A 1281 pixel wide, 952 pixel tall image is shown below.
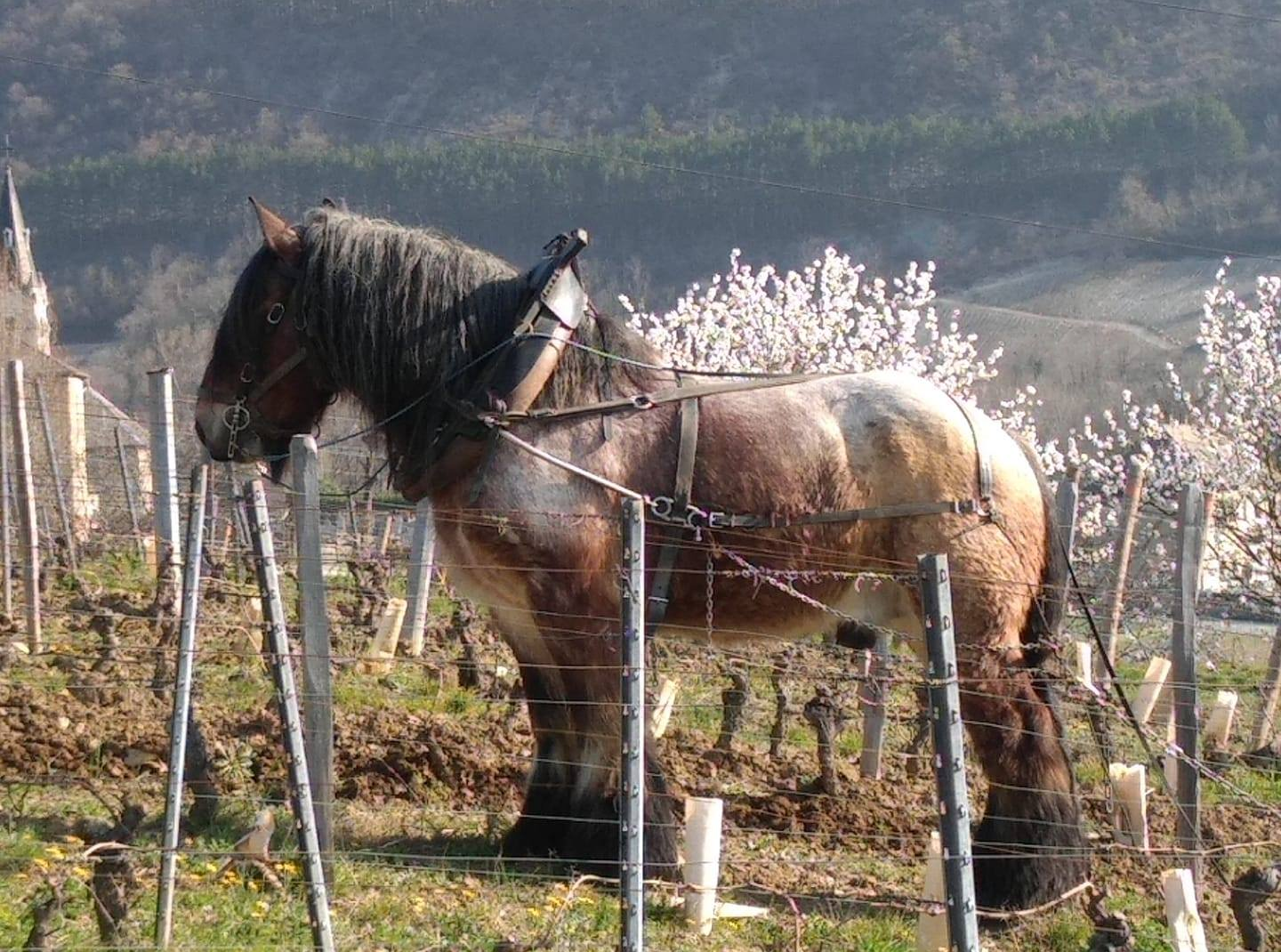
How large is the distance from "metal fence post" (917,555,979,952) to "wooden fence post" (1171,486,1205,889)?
3086mm

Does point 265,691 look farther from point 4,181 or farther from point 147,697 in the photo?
point 4,181

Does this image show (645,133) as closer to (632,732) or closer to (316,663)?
(316,663)

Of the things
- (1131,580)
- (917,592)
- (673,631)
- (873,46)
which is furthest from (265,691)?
(873,46)

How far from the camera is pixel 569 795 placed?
20.9ft

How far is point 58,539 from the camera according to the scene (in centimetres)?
1327

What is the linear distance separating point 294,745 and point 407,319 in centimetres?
232

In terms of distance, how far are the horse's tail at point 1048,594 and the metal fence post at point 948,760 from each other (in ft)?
9.49

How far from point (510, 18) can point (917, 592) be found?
5135 inches

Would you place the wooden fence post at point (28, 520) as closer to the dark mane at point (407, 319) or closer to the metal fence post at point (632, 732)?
the dark mane at point (407, 319)

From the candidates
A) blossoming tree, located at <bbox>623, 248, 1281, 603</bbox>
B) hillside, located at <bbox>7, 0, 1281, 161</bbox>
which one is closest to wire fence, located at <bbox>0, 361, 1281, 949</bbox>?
blossoming tree, located at <bbox>623, 248, 1281, 603</bbox>

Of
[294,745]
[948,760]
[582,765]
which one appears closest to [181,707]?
[294,745]

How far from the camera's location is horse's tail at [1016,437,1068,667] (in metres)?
6.78

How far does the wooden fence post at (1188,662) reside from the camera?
6.89 meters

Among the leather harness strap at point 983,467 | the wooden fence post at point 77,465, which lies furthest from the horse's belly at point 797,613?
the wooden fence post at point 77,465
